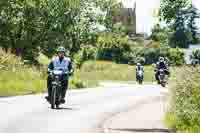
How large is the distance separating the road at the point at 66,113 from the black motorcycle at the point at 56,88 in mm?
273

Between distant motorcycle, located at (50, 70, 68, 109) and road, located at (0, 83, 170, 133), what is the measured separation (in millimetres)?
273

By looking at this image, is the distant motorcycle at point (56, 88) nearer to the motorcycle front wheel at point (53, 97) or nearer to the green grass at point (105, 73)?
the motorcycle front wheel at point (53, 97)

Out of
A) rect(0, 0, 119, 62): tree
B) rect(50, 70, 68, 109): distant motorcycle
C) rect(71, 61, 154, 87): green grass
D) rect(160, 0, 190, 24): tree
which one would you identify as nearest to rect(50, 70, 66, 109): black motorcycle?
rect(50, 70, 68, 109): distant motorcycle

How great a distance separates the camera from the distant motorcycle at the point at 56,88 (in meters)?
24.0

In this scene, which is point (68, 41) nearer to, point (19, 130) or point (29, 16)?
point (29, 16)

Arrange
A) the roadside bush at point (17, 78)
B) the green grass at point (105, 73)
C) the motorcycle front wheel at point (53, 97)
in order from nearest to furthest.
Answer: the motorcycle front wheel at point (53, 97)
the roadside bush at point (17, 78)
the green grass at point (105, 73)

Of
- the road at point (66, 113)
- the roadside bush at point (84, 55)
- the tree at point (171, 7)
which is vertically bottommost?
the roadside bush at point (84, 55)

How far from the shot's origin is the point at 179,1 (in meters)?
16.8

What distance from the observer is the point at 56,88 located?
24.1 metres

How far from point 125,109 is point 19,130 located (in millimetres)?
8718

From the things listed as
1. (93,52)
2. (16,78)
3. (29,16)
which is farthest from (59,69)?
(93,52)

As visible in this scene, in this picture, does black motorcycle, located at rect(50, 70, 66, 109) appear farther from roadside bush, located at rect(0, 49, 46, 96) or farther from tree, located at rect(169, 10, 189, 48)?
tree, located at rect(169, 10, 189, 48)

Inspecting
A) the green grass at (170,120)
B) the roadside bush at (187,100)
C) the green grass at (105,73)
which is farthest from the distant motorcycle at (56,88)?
the green grass at (105,73)

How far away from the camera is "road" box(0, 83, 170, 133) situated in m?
17.6
